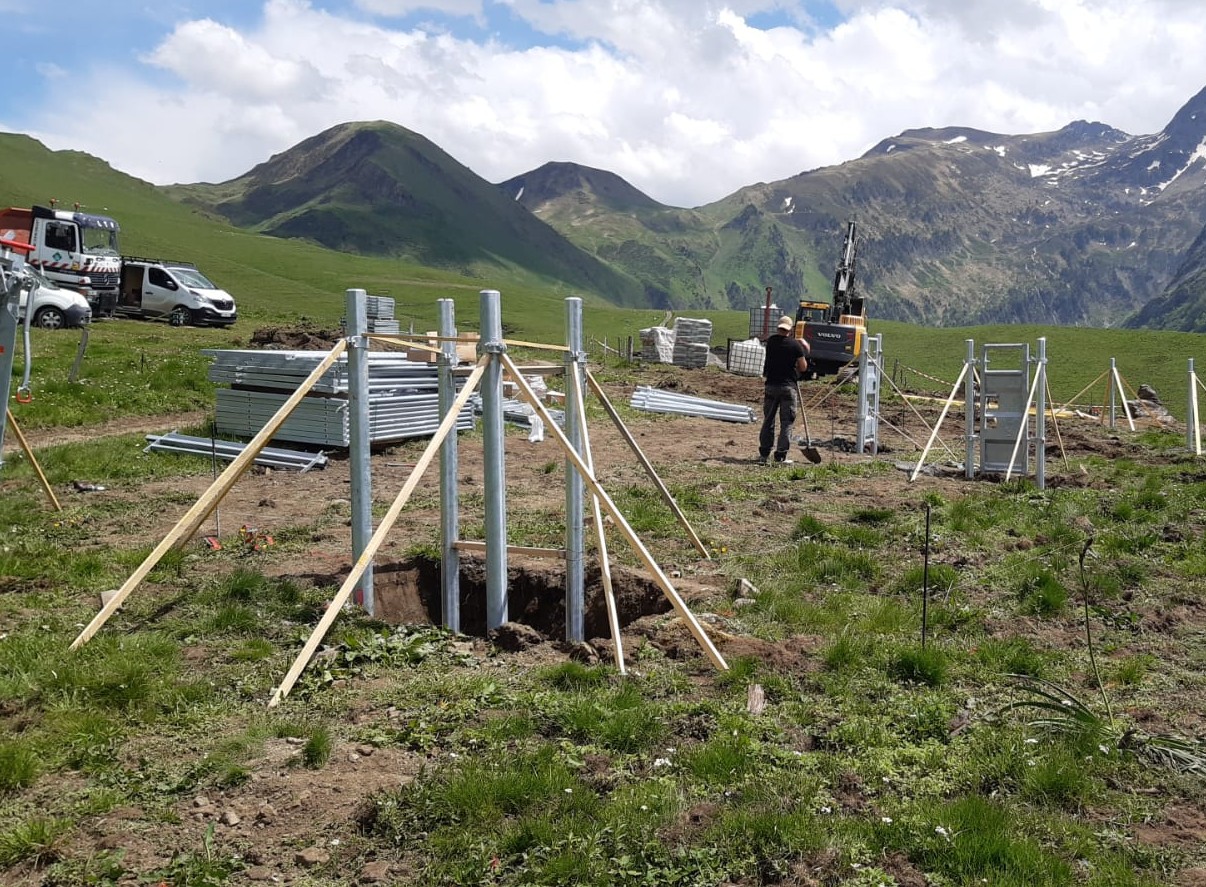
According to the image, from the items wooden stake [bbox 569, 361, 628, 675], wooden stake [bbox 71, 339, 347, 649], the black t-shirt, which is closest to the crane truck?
the black t-shirt

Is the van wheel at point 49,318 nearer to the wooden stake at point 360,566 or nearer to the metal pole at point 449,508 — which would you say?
the metal pole at point 449,508

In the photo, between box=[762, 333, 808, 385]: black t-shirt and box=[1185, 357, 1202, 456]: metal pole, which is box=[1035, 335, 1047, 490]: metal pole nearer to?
box=[762, 333, 808, 385]: black t-shirt

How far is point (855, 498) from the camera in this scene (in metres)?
13.2

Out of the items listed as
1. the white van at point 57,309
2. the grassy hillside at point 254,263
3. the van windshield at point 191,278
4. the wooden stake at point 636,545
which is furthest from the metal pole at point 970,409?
the grassy hillside at point 254,263

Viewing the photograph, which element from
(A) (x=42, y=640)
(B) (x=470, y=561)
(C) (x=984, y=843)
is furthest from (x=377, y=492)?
(C) (x=984, y=843)

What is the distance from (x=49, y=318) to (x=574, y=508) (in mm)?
24741

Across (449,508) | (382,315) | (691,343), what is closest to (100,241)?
(382,315)

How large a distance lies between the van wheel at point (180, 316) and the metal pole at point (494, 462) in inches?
1237

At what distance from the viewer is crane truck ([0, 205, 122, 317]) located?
108 feet

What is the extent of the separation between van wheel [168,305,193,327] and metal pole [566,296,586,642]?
31.5m

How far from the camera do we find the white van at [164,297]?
3594cm

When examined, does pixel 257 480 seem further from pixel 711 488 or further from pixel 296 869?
pixel 296 869

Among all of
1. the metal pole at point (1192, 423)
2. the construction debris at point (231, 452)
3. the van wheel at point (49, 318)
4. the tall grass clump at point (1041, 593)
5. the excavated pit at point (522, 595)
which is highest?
the van wheel at point (49, 318)

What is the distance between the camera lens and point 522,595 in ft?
29.6
